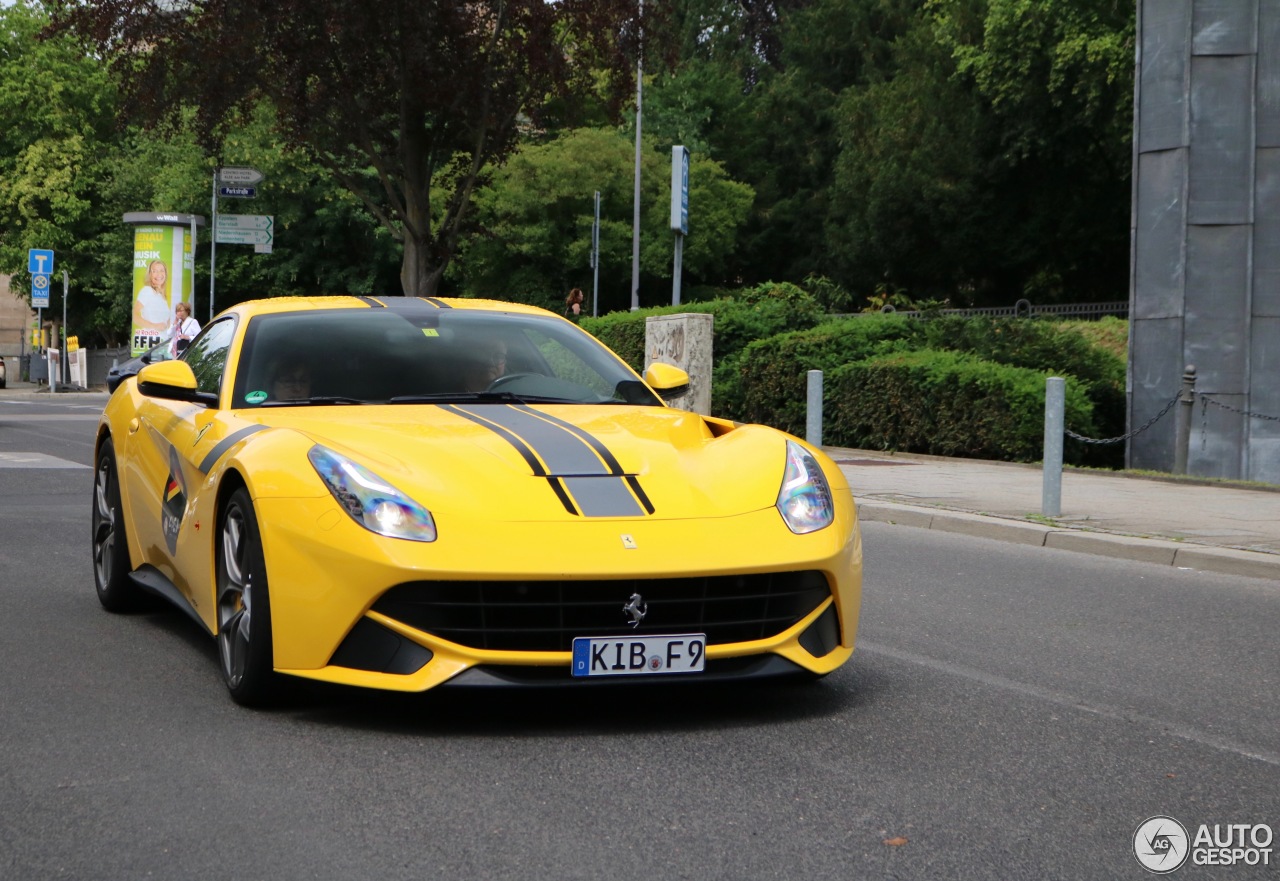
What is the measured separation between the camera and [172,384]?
6160mm

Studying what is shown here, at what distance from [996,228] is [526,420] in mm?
42352

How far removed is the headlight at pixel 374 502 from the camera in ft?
15.8

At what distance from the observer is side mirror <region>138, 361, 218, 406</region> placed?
6160 millimetres

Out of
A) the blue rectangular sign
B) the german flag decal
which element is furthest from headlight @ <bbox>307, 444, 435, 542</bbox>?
the blue rectangular sign

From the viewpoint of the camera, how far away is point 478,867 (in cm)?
364

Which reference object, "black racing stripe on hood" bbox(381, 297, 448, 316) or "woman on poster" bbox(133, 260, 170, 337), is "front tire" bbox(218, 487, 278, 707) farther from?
"woman on poster" bbox(133, 260, 170, 337)

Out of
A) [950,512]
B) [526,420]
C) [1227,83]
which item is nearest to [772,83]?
[1227,83]

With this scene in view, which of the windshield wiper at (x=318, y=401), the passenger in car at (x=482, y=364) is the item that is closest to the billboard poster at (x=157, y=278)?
the passenger in car at (x=482, y=364)

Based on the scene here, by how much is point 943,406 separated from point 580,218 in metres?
33.7

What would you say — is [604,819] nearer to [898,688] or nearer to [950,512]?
[898,688]

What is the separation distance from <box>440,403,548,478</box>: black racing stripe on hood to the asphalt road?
72 cm

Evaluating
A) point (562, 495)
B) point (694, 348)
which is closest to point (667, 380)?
point (562, 495)

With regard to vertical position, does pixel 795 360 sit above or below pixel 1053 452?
above

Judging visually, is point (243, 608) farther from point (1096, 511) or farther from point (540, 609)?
point (1096, 511)
